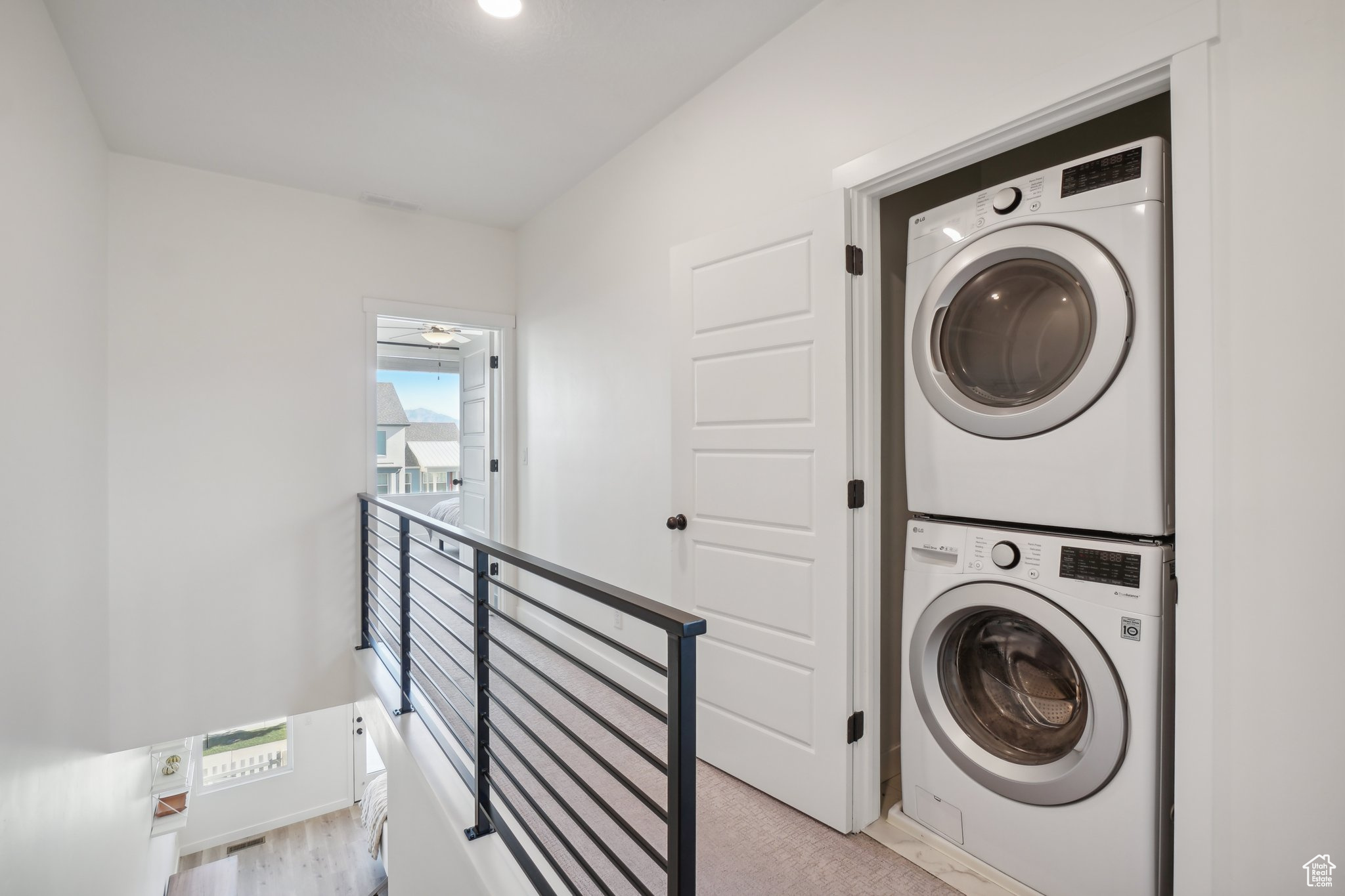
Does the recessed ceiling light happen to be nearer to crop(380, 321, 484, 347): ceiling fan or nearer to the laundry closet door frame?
the laundry closet door frame

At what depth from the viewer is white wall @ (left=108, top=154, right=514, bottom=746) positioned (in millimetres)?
2975

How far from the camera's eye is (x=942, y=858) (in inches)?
66.3

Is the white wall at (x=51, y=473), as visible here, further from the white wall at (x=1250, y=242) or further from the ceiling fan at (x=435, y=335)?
the ceiling fan at (x=435, y=335)

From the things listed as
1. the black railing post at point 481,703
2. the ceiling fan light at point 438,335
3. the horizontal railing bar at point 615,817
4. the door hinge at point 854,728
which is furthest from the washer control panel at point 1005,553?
the ceiling fan light at point 438,335

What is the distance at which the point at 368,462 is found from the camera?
3.54m

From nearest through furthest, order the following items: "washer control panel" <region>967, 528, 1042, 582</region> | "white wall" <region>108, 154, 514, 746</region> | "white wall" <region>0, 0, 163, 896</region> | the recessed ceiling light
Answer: "washer control panel" <region>967, 528, 1042, 582</region> → "white wall" <region>0, 0, 163, 896</region> → the recessed ceiling light → "white wall" <region>108, 154, 514, 746</region>

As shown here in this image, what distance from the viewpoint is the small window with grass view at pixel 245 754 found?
19.9 ft

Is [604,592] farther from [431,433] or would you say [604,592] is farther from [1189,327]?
[431,433]

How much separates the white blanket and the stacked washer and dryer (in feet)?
16.2

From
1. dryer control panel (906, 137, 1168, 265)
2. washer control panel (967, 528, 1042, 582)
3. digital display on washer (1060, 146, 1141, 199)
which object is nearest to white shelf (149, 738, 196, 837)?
washer control panel (967, 528, 1042, 582)

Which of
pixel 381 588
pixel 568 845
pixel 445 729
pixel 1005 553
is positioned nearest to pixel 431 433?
pixel 381 588

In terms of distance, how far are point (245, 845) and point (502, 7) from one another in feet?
24.0

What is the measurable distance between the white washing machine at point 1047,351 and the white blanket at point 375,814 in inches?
206

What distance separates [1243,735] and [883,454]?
1169mm
